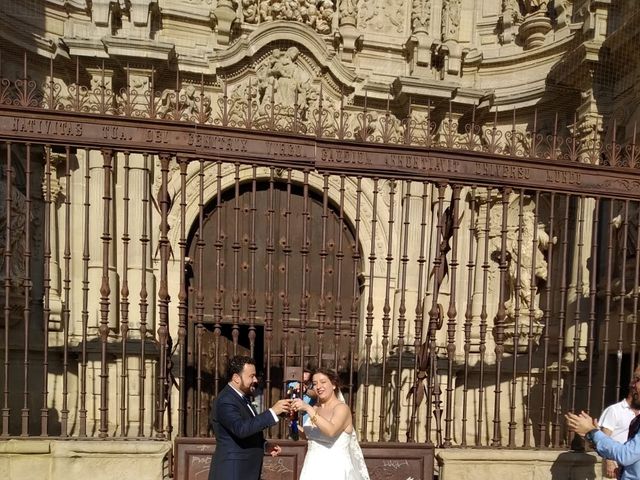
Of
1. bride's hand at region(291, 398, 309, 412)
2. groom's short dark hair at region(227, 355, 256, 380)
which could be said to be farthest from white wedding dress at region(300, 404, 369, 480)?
groom's short dark hair at region(227, 355, 256, 380)

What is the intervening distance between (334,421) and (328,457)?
0.24 m

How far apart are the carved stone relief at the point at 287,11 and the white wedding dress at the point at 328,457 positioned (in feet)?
19.6

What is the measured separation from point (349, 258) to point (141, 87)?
3308mm

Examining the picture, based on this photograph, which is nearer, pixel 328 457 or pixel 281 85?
pixel 328 457

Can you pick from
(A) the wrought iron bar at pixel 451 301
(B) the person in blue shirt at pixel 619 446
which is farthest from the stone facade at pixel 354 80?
(B) the person in blue shirt at pixel 619 446

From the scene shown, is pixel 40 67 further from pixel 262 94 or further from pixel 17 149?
pixel 262 94

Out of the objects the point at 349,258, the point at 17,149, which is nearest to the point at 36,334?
the point at 17,149

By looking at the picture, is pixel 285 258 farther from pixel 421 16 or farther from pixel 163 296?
pixel 421 16

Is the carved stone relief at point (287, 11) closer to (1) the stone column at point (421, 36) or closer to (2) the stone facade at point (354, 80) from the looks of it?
(2) the stone facade at point (354, 80)

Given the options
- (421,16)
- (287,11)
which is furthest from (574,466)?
(287,11)

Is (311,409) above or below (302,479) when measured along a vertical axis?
above

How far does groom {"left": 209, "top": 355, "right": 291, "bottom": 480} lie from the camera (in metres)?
3.58

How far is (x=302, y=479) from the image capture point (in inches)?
148

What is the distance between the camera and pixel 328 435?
11.8 ft
